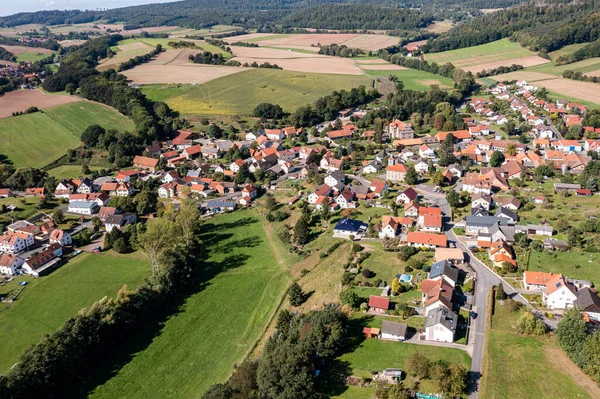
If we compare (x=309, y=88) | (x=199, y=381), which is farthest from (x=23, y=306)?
(x=309, y=88)

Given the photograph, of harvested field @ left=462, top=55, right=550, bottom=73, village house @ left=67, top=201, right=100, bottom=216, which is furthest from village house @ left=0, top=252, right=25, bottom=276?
harvested field @ left=462, top=55, right=550, bottom=73

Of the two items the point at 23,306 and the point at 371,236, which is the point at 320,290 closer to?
the point at 371,236

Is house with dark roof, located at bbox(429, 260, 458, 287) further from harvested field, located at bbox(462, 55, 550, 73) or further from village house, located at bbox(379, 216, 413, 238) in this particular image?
harvested field, located at bbox(462, 55, 550, 73)

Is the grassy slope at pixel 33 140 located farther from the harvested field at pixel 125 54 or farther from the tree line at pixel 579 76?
the tree line at pixel 579 76

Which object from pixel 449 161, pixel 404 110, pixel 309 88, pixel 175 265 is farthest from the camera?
pixel 309 88

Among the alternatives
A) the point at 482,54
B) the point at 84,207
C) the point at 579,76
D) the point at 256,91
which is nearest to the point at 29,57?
the point at 256,91

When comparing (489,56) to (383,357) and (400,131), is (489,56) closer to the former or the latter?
(400,131)
